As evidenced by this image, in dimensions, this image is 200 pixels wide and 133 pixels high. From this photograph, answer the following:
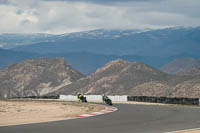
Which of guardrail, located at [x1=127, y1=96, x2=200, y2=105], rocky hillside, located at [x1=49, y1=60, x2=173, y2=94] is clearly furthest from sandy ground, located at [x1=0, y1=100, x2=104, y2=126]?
rocky hillside, located at [x1=49, y1=60, x2=173, y2=94]

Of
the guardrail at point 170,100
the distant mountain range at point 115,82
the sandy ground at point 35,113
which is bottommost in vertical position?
the sandy ground at point 35,113

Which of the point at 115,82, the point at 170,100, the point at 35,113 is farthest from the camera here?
the point at 115,82

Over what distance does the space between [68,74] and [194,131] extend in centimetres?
17601

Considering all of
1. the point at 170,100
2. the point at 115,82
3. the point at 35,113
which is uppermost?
the point at 115,82

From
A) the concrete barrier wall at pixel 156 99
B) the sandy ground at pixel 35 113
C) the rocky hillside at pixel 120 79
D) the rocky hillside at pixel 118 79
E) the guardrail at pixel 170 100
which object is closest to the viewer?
the sandy ground at pixel 35 113

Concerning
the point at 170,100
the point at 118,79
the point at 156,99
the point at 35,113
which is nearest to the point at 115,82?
the point at 118,79

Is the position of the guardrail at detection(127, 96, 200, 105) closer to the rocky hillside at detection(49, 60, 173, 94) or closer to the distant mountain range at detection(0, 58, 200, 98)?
the distant mountain range at detection(0, 58, 200, 98)

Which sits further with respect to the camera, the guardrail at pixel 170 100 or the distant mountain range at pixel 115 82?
the distant mountain range at pixel 115 82

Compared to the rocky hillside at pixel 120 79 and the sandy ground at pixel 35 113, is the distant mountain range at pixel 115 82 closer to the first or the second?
the rocky hillside at pixel 120 79

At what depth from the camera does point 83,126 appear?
2252 cm

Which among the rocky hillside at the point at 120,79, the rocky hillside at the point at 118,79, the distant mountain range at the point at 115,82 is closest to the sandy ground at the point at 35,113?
the distant mountain range at the point at 115,82

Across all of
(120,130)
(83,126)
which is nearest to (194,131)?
(120,130)

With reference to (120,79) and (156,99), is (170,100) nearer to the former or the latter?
(156,99)

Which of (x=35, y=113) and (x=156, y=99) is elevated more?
(x=156, y=99)
